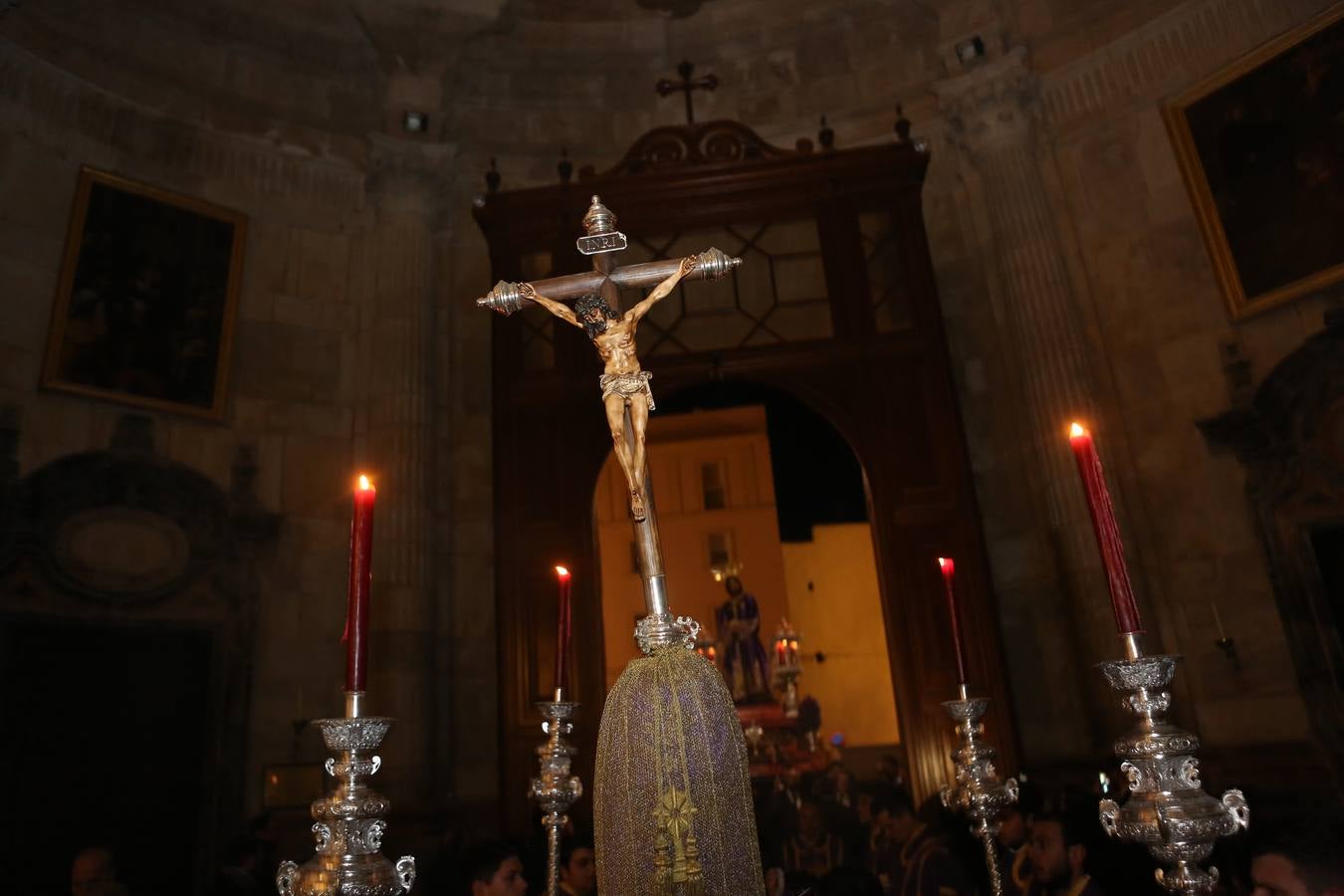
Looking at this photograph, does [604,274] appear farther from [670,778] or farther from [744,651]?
[744,651]

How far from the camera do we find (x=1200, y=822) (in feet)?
7.00

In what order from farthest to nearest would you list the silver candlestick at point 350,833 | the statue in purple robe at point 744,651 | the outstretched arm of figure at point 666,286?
1. the statue in purple robe at point 744,651
2. the outstretched arm of figure at point 666,286
3. the silver candlestick at point 350,833

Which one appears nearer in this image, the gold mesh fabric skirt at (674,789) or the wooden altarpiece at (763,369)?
the gold mesh fabric skirt at (674,789)

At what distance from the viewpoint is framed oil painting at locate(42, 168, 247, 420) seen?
8141mm

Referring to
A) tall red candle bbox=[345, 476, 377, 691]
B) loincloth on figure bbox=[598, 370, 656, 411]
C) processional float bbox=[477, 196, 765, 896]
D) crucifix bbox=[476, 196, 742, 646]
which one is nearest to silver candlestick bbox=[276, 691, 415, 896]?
tall red candle bbox=[345, 476, 377, 691]

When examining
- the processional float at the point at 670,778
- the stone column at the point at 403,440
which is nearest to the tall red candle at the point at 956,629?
the processional float at the point at 670,778

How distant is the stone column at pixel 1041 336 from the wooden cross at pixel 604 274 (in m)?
6.10

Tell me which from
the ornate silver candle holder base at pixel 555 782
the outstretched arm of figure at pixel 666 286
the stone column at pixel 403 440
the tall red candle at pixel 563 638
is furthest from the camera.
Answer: the stone column at pixel 403 440

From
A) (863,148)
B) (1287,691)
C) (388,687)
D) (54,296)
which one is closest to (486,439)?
(388,687)

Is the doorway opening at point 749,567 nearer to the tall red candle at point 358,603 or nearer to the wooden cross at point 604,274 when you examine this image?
the wooden cross at point 604,274

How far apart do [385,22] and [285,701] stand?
7145mm

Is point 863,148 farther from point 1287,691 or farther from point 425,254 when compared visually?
point 1287,691

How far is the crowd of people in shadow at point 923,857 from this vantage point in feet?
8.72

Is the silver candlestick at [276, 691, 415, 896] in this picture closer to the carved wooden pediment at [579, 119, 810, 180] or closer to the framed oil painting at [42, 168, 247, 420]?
the framed oil painting at [42, 168, 247, 420]
